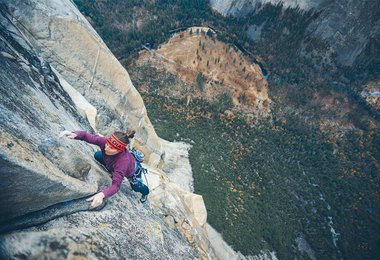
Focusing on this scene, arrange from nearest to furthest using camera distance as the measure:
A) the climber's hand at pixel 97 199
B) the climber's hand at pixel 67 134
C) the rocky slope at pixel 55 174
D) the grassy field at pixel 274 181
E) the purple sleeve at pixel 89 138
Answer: the rocky slope at pixel 55 174 → the climber's hand at pixel 97 199 → the climber's hand at pixel 67 134 → the purple sleeve at pixel 89 138 → the grassy field at pixel 274 181

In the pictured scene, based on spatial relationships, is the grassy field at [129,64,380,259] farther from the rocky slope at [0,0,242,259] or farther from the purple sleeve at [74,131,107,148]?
the purple sleeve at [74,131,107,148]

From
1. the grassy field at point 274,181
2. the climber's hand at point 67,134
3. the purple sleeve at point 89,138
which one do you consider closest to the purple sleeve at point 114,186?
the purple sleeve at point 89,138

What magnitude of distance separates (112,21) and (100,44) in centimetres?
2977

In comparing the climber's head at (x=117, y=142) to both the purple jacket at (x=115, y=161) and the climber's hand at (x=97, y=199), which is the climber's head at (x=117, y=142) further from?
the climber's hand at (x=97, y=199)

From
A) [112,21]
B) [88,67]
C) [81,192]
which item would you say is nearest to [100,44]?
[88,67]

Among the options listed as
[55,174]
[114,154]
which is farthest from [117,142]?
[55,174]

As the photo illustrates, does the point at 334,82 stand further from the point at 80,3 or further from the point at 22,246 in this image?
the point at 22,246

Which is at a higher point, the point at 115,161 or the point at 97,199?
the point at 115,161

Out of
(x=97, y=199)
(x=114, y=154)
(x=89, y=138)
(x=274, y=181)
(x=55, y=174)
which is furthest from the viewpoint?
(x=274, y=181)

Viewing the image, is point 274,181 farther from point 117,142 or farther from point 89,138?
point 89,138

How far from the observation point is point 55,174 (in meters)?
5.39

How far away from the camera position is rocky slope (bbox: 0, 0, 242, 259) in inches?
181

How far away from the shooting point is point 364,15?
41656 mm

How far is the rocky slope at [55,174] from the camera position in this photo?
459 centimetres
